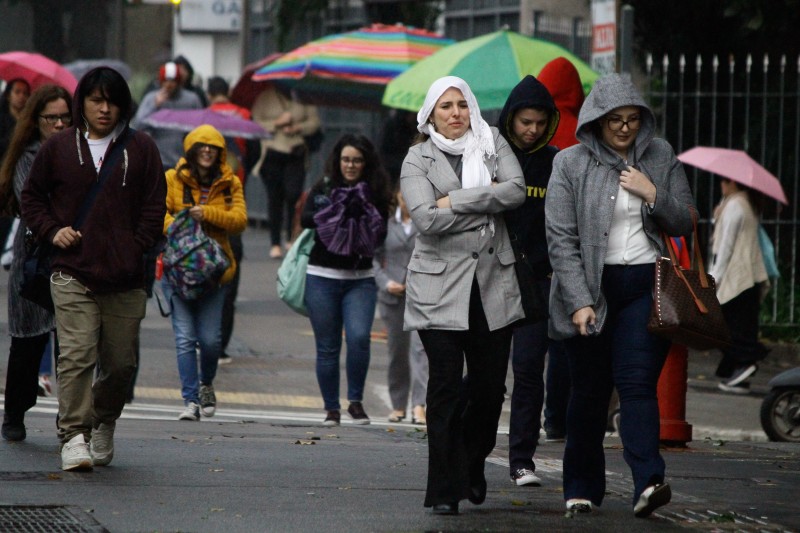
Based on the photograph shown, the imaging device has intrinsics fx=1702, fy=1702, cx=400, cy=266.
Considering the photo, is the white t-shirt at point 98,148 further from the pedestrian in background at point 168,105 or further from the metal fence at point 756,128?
the metal fence at point 756,128

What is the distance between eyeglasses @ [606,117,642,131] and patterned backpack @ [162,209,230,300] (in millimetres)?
3924

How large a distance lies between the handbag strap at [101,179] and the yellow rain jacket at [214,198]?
2.58m

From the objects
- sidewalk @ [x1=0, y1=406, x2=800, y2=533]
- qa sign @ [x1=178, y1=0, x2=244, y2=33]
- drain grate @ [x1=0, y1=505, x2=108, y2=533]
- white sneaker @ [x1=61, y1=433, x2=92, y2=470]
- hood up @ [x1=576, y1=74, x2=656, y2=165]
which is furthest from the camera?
qa sign @ [x1=178, y1=0, x2=244, y2=33]

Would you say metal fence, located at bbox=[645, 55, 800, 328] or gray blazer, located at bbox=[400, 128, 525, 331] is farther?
metal fence, located at bbox=[645, 55, 800, 328]

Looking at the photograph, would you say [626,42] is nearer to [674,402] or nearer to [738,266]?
[738,266]

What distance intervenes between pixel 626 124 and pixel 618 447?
2.96 metres

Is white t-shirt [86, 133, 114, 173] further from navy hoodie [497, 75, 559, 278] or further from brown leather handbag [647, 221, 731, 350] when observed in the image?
brown leather handbag [647, 221, 731, 350]

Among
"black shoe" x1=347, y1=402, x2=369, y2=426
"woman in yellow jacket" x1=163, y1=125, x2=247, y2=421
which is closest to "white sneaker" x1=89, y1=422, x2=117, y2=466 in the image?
"woman in yellow jacket" x1=163, y1=125, x2=247, y2=421

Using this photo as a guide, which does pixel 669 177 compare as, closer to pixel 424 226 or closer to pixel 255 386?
pixel 424 226

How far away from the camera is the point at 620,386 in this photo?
661 cm

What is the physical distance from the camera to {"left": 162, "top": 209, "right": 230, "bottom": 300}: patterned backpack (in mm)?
10062

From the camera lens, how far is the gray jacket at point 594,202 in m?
6.59

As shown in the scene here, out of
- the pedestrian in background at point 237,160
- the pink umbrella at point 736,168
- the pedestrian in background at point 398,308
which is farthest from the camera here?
the pink umbrella at point 736,168

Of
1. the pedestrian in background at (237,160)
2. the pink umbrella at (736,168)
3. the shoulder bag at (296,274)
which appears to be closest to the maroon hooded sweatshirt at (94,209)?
the shoulder bag at (296,274)
